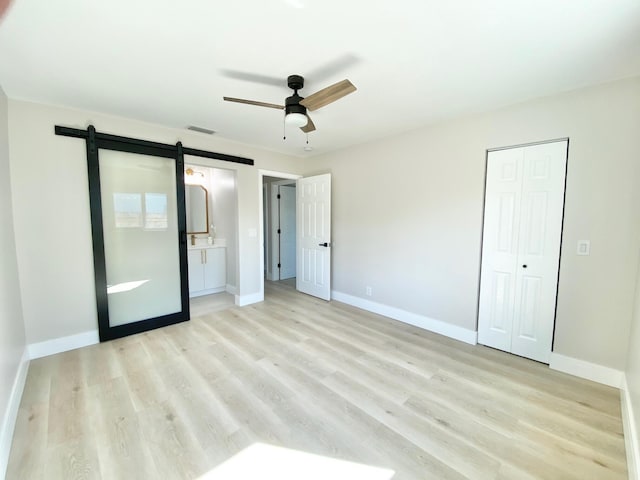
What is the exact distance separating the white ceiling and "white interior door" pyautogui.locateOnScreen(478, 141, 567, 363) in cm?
65

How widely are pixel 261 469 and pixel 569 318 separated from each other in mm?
2809

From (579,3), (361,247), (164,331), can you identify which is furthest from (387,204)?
(164,331)

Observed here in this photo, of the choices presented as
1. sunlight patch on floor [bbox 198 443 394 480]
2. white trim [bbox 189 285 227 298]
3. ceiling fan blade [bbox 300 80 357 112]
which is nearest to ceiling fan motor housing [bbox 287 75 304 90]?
ceiling fan blade [bbox 300 80 357 112]

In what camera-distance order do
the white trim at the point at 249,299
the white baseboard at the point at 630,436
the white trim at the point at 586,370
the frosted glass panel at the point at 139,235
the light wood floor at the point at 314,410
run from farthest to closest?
1. the white trim at the point at 249,299
2. the frosted glass panel at the point at 139,235
3. the white trim at the point at 586,370
4. the light wood floor at the point at 314,410
5. the white baseboard at the point at 630,436

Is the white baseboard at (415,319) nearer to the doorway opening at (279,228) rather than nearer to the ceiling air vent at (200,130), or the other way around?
Result: the doorway opening at (279,228)

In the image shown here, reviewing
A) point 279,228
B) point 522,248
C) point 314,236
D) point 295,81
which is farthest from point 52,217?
point 522,248

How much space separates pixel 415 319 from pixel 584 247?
186cm

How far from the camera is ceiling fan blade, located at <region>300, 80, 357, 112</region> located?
177cm

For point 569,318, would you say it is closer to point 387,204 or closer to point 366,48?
point 387,204

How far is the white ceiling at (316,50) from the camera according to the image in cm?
146

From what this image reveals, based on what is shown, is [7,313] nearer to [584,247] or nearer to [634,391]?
[634,391]

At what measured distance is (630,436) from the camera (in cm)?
163

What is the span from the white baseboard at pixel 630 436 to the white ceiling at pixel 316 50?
2.37m

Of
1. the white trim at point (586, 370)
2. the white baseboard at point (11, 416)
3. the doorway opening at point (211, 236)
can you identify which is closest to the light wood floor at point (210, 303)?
the doorway opening at point (211, 236)
